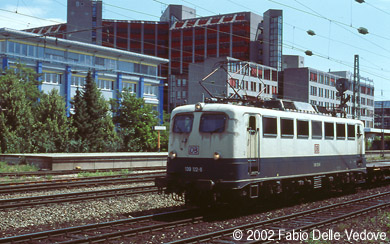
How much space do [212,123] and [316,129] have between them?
5078 mm

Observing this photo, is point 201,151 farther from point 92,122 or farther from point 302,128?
point 92,122

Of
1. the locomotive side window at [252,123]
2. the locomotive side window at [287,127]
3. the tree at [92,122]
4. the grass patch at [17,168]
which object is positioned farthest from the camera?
the tree at [92,122]

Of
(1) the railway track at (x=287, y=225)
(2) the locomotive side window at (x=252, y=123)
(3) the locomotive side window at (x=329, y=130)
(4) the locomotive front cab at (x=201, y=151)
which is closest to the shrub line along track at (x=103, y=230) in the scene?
(4) the locomotive front cab at (x=201, y=151)

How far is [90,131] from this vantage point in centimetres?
4675

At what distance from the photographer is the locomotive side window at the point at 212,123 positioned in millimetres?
13945

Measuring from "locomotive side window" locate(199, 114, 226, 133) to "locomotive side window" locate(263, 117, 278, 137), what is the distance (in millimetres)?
1577

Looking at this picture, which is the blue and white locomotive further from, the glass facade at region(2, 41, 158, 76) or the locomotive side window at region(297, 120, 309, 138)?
the glass facade at region(2, 41, 158, 76)

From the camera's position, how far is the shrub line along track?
1034 cm

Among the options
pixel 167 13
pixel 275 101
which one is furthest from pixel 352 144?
pixel 167 13

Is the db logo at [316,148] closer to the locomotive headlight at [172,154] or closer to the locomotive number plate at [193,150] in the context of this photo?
the locomotive number plate at [193,150]

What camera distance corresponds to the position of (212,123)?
557 inches

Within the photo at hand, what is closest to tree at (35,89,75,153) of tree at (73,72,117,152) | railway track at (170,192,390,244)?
tree at (73,72,117,152)

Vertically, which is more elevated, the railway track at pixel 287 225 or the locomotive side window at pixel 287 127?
the locomotive side window at pixel 287 127

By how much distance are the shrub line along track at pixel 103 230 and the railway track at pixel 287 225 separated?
166 centimetres
